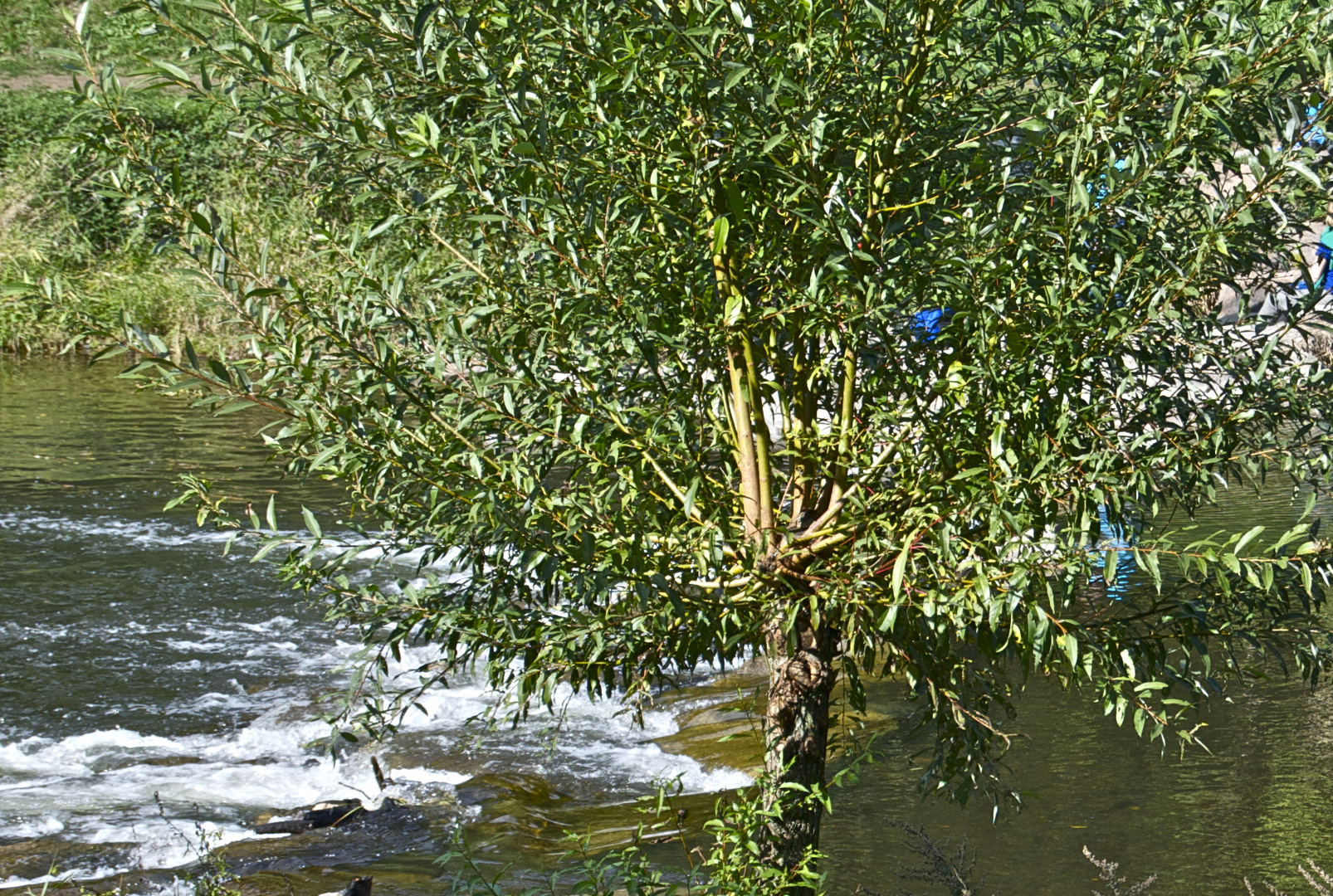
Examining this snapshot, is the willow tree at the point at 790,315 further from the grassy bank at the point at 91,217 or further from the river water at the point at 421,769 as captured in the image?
the grassy bank at the point at 91,217

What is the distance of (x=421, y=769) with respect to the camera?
28.1 ft

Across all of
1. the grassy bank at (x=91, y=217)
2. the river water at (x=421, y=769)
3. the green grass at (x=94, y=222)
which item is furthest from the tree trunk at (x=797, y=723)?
the green grass at (x=94, y=222)

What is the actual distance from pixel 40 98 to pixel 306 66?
30.3 m

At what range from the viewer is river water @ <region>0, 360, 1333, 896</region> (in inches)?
261

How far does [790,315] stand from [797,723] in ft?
4.22

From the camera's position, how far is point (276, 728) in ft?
30.3

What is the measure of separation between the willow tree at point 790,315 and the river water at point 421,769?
3.87ft

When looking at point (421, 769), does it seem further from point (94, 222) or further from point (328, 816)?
point (94, 222)

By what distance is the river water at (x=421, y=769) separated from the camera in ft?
21.8

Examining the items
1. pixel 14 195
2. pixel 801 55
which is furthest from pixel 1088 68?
pixel 14 195

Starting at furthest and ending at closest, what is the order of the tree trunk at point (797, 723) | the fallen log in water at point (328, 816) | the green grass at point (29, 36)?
the green grass at point (29, 36) → the fallen log in water at point (328, 816) → the tree trunk at point (797, 723)

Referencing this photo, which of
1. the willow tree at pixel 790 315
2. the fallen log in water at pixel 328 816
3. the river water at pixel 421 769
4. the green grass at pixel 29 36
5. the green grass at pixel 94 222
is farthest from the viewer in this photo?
the green grass at pixel 29 36

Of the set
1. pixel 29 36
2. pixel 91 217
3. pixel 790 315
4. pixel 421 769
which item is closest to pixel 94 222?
pixel 91 217

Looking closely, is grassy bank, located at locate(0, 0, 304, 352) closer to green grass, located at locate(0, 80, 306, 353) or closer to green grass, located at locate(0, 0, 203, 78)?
green grass, located at locate(0, 80, 306, 353)
